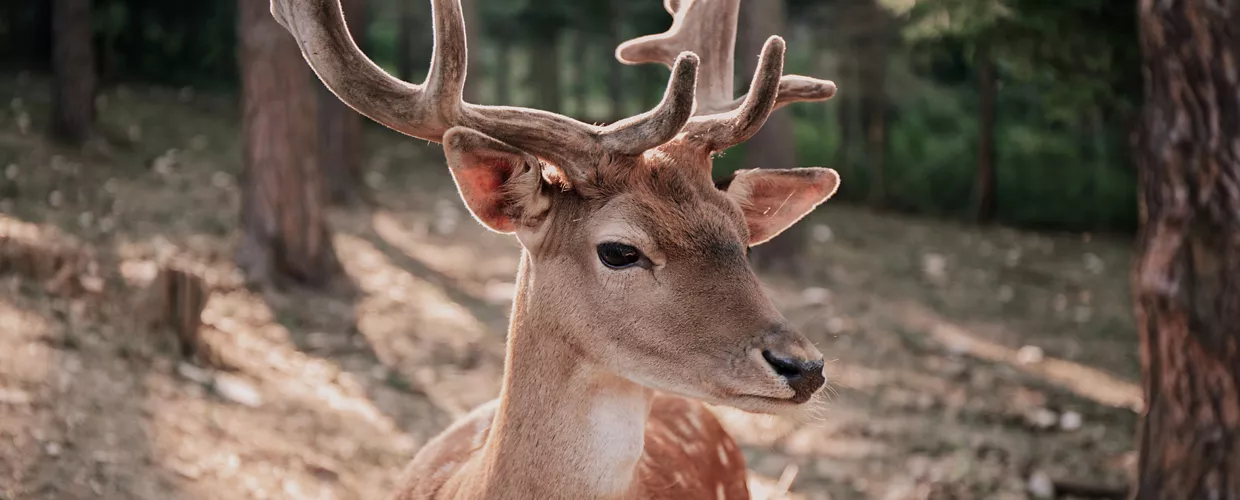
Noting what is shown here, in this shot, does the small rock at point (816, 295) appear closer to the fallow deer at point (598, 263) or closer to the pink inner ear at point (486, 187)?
the fallow deer at point (598, 263)

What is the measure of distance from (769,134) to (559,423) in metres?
7.47

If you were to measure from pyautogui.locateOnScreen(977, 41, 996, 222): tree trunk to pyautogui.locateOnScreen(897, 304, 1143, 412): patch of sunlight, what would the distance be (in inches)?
234

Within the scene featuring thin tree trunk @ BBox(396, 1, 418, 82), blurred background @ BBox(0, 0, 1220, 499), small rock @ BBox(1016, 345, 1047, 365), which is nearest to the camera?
blurred background @ BBox(0, 0, 1220, 499)

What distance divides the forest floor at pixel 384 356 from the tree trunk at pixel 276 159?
0.30 metres

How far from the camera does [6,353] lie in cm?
474

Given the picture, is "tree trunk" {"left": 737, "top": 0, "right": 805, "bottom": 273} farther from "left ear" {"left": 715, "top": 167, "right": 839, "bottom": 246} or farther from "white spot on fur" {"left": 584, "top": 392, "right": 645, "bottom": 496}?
"white spot on fur" {"left": 584, "top": 392, "right": 645, "bottom": 496}

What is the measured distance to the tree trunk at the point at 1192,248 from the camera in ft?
13.5

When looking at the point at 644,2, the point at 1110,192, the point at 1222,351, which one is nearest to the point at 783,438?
the point at 1222,351

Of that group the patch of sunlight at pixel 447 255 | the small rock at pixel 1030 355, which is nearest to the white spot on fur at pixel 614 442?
the small rock at pixel 1030 355

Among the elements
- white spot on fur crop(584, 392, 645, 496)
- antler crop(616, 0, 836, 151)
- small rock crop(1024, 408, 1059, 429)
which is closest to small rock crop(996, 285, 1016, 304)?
small rock crop(1024, 408, 1059, 429)

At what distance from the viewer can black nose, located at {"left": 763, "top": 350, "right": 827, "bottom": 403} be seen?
2.51m

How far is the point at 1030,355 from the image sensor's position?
8.19 metres

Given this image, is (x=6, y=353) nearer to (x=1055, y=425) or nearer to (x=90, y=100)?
(x=1055, y=425)

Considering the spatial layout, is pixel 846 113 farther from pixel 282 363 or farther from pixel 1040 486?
pixel 282 363
